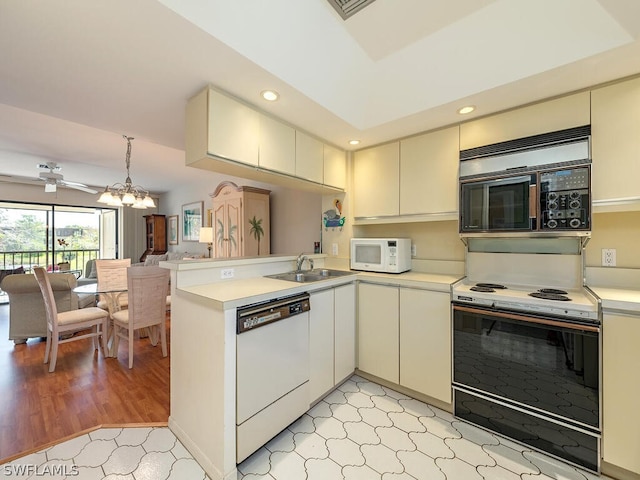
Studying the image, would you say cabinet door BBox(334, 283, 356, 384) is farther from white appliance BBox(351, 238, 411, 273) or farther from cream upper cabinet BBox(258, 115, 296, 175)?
cream upper cabinet BBox(258, 115, 296, 175)

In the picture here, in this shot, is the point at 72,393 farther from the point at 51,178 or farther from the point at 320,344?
the point at 51,178

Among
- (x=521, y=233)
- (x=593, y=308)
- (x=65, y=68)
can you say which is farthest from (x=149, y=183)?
(x=593, y=308)

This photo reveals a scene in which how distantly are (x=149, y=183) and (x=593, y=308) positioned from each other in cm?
743

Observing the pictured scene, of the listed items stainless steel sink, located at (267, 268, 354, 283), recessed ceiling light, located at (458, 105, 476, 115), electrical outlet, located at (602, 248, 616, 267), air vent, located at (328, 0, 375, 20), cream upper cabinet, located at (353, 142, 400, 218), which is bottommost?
stainless steel sink, located at (267, 268, 354, 283)

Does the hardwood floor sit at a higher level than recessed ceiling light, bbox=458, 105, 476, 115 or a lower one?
lower

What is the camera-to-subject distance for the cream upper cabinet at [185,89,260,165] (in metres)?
1.71

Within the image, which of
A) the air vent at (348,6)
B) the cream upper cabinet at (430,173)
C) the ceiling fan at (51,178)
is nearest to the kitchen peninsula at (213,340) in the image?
the cream upper cabinet at (430,173)

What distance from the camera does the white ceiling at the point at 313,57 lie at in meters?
1.26

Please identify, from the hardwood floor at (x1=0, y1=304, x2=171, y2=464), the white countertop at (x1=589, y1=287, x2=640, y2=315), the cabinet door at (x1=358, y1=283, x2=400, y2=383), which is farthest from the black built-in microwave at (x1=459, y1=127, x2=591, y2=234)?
the hardwood floor at (x1=0, y1=304, x2=171, y2=464)

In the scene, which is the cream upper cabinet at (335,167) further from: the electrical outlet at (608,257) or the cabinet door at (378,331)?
the electrical outlet at (608,257)

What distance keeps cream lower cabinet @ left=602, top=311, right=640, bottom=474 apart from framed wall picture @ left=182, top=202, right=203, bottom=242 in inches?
248

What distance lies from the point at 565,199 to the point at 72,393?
397 cm

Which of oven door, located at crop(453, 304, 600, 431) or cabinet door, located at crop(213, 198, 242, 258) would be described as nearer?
oven door, located at crop(453, 304, 600, 431)

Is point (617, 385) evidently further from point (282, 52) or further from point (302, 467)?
point (282, 52)
